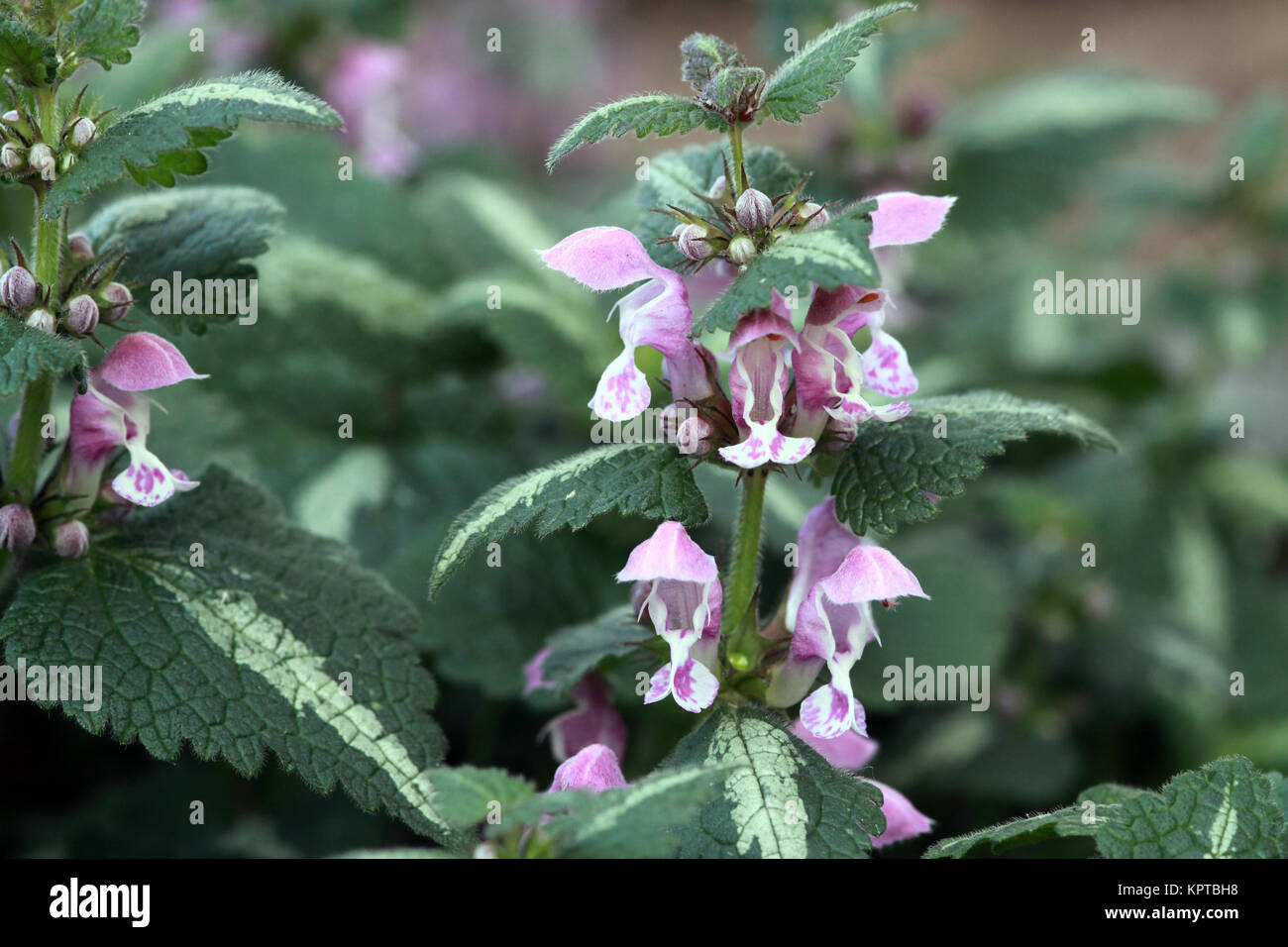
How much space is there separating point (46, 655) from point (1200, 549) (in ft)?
6.86

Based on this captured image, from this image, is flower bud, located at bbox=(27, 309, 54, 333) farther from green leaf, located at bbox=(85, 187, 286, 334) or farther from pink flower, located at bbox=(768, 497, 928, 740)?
pink flower, located at bbox=(768, 497, 928, 740)

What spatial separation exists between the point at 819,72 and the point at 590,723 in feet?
2.12

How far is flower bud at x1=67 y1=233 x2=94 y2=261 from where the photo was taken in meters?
1.13

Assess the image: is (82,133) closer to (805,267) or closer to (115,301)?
(115,301)

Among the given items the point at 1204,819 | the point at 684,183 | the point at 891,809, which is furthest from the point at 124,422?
the point at 1204,819

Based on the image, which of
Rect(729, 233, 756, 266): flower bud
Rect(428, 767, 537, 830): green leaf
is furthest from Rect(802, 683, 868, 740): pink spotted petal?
Rect(729, 233, 756, 266): flower bud

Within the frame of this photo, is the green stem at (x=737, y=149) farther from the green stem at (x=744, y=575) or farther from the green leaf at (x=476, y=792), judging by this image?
the green leaf at (x=476, y=792)

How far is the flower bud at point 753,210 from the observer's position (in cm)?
98

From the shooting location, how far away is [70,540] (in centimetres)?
111

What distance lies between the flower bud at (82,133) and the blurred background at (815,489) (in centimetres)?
44

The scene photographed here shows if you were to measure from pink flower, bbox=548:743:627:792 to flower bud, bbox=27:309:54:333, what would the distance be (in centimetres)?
55
